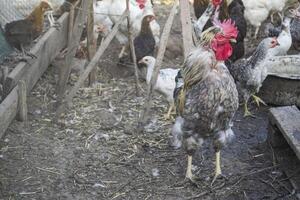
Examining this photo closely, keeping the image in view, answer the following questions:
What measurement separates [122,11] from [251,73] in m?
2.42

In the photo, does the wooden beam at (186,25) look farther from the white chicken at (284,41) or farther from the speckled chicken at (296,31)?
the speckled chicken at (296,31)

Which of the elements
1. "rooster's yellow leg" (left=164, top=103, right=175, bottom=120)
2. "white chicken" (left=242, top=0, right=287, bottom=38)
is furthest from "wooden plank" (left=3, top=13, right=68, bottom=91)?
"white chicken" (left=242, top=0, right=287, bottom=38)

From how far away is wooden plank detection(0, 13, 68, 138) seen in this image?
4.84 metres

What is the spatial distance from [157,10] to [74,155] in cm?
513

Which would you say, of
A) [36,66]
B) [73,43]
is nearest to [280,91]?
[73,43]

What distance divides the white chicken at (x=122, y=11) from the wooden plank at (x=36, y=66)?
0.62m

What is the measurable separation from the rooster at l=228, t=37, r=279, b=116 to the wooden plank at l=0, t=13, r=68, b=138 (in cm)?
232

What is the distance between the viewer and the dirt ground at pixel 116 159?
425 cm

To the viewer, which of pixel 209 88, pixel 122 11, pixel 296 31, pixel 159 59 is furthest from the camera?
pixel 296 31

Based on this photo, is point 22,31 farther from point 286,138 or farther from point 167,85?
point 286,138

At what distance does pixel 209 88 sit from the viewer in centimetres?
411

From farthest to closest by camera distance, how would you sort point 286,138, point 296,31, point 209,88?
point 296,31, point 286,138, point 209,88

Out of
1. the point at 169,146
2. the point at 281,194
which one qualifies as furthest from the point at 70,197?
the point at 281,194

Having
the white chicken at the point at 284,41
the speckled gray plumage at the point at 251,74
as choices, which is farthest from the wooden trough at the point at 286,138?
the white chicken at the point at 284,41
